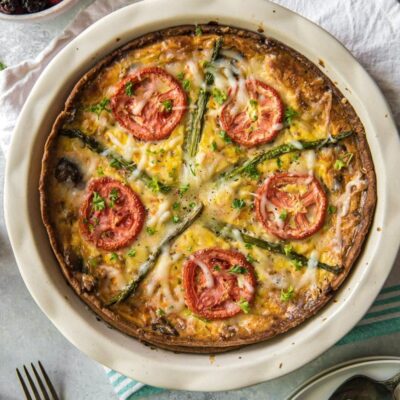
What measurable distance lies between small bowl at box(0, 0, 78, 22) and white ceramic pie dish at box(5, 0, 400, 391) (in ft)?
1.57

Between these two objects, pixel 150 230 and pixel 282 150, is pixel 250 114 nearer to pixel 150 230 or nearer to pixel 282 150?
pixel 282 150

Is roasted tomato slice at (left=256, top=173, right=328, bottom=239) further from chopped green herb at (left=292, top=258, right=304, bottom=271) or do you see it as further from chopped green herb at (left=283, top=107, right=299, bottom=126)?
chopped green herb at (left=283, top=107, right=299, bottom=126)

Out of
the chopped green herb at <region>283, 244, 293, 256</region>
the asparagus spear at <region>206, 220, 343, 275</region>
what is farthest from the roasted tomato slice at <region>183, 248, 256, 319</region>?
the chopped green herb at <region>283, 244, 293, 256</region>

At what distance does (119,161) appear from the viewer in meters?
4.21

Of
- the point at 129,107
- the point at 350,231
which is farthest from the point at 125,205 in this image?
the point at 350,231

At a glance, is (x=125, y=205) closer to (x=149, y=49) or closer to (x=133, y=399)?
(x=149, y=49)

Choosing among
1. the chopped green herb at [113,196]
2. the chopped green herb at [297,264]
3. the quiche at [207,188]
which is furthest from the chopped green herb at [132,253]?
the chopped green herb at [297,264]

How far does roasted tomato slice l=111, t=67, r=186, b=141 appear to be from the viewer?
4.19 metres

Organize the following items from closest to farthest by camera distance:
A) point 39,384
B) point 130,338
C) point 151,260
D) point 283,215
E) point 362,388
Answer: point 283,215, point 151,260, point 130,338, point 362,388, point 39,384

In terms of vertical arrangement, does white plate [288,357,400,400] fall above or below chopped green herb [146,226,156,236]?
below

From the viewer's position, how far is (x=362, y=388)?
178 inches

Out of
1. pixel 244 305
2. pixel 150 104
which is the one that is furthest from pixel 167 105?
pixel 244 305

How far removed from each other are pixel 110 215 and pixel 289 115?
4.14 feet

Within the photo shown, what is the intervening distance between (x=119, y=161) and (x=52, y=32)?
4.22 ft
